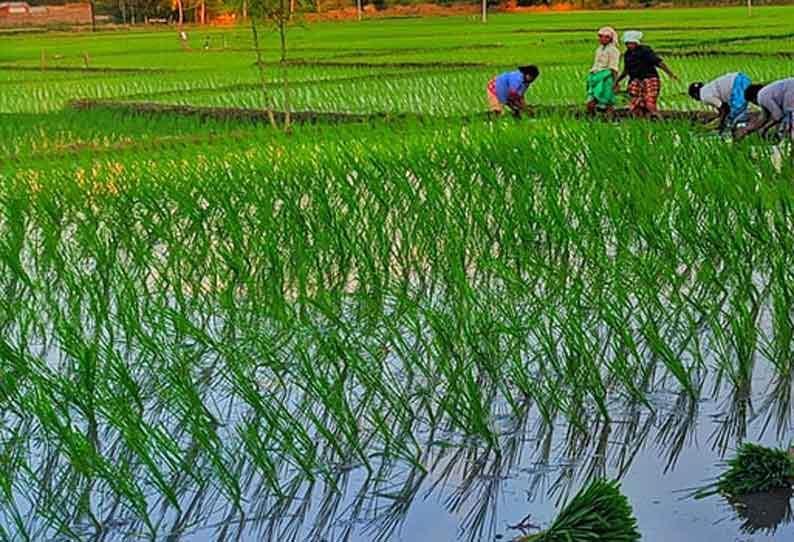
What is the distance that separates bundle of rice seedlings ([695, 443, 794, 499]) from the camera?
259 centimetres

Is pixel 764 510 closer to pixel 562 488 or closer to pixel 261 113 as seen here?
pixel 562 488

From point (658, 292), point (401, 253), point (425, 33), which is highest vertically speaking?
point (425, 33)

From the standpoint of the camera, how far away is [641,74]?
8.34 m

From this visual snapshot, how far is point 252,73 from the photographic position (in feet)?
53.2

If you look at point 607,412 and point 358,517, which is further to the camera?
point 607,412

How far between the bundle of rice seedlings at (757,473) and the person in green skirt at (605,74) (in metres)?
6.14

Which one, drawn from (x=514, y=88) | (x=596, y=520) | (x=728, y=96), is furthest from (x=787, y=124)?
(x=596, y=520)

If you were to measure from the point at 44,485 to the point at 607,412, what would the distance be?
47.2 inches

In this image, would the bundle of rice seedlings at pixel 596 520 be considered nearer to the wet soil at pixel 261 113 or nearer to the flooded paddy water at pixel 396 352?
the flooded paddy water at pixel 396 352

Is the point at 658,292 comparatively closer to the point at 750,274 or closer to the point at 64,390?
the point at 750,274

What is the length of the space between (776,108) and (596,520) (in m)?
4.60

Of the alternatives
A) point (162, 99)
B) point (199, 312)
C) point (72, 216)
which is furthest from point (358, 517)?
point (162, 99)

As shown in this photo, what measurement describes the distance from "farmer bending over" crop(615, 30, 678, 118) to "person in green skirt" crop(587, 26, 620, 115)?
0.21 meters

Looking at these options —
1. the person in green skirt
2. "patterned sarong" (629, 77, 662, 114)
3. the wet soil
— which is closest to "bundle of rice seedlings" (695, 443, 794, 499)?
the wet soil
